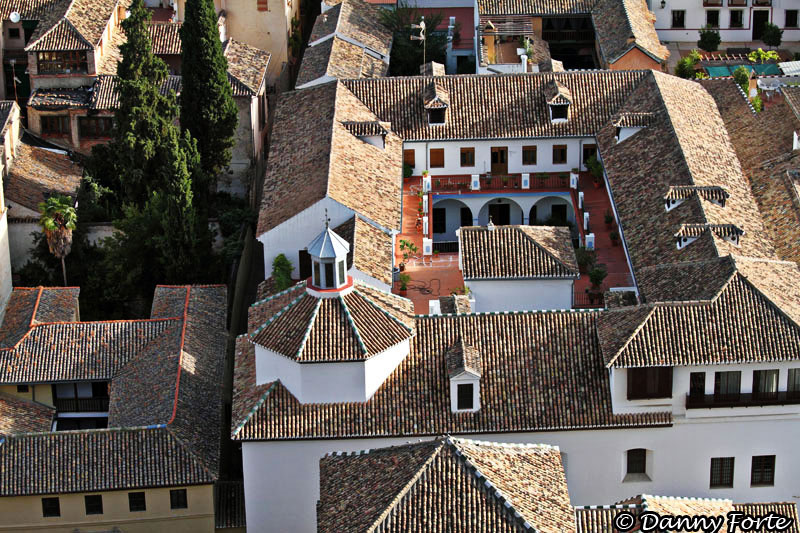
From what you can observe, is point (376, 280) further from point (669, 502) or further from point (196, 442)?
point (669, 502)

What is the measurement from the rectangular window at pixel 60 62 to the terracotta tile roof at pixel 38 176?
4872mm

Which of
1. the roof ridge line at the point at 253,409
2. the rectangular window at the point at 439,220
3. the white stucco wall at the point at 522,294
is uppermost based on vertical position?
the rectangular window at the point at 439,220

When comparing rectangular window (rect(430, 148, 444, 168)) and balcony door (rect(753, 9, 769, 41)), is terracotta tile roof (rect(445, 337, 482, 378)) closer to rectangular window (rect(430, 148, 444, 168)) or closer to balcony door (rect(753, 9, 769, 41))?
rectangular window (rect(430, 148, 444, 168))

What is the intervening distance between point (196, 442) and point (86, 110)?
27.2 metres

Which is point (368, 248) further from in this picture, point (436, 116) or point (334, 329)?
point (436, 116)

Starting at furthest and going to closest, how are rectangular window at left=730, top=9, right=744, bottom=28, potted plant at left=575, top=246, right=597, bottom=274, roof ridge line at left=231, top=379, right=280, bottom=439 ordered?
rectangular window at left=730, top=9, right=744, bottom=28 < potted plant at left=575, top=246, right=597, bottom=274 < roof ridge line at left=231, top=379, right=280, bottom=439

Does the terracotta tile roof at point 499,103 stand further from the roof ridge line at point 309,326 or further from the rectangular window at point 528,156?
the roof ridge line at point 309,326

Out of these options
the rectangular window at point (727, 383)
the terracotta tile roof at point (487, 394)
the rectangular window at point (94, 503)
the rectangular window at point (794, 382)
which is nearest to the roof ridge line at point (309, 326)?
the terracotta tile roof at point (487, 394)

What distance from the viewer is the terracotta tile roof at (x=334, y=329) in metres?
55.1

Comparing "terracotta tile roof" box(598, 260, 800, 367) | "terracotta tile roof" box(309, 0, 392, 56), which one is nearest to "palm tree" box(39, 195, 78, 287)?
"terracotta tile roof" box(309, 0, 392, 56)

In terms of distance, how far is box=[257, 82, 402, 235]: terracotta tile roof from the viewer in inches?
2635

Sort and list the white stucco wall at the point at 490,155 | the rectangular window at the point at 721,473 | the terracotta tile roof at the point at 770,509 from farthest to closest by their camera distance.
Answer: the white stucco wall at the point at 490,155 < the rectangular window at the point at 721,473 < the terracotta tile roof at the point at 770,509

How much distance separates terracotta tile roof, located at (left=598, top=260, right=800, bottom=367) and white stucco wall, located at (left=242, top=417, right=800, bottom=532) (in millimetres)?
2713

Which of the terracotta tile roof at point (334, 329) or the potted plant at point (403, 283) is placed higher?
the potted plant at point (403, 283)
